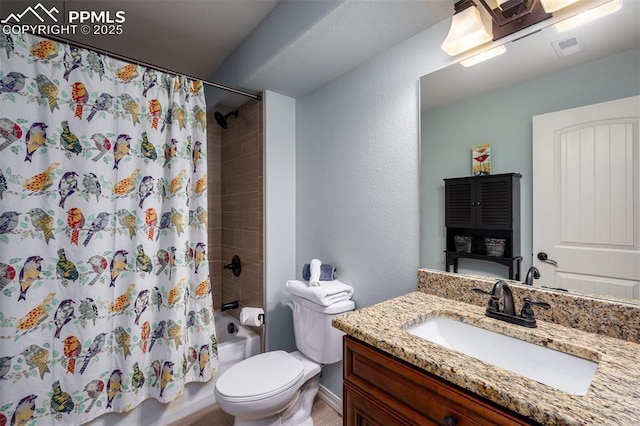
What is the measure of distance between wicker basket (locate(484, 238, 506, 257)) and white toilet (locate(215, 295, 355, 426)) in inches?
32.6

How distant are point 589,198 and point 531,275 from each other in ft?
1.11

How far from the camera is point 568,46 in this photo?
1.01 m

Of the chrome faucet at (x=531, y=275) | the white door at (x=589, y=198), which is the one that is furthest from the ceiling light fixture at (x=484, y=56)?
the chrome faucet at (x=531, y=275)

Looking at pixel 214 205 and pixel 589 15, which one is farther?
pixel 214 205

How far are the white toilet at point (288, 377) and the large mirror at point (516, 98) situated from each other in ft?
2.35

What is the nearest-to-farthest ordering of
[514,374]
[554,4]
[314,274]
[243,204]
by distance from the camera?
[514,374], [554,4], [314,274], [243,204]

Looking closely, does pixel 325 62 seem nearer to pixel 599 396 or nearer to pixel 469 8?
pixel 469 8

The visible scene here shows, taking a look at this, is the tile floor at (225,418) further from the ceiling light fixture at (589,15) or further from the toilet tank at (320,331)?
the ceiling light fixture at (589,15)

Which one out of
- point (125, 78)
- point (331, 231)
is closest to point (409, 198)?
point (331, 231)

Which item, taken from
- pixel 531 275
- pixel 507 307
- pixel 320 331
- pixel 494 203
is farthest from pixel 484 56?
pixel 320 331

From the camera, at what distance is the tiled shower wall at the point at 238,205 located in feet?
7.22

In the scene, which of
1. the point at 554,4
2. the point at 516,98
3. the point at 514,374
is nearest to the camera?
the point at 514,374

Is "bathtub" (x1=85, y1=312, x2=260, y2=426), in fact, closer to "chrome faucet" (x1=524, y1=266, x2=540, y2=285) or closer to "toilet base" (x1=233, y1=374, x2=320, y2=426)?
"toilet base" (x1=233, y1=374, x2=320, y2=426)

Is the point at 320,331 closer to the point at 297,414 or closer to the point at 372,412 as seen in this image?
the point at 297,414
